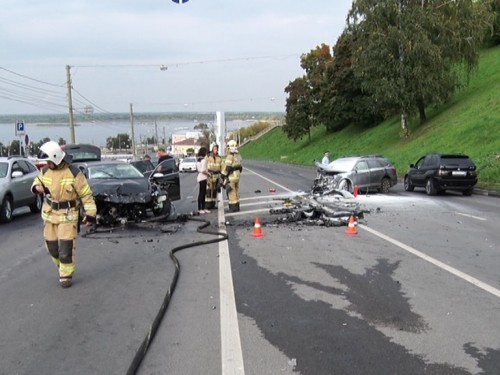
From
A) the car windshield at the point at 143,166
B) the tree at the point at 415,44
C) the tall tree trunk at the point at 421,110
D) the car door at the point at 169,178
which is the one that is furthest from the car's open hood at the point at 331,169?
the tall tree trunk at the point at 421,110

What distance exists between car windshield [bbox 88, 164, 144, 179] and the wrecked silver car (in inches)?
316

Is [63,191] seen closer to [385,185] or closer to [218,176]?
[218,176]

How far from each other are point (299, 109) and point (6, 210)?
57698mm

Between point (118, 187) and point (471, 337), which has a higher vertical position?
point (118, 187)

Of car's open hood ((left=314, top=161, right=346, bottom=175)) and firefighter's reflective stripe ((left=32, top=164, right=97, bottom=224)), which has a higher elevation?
firefighter's reflective stripe ((left=32, top=164, right=97, bottom=224))

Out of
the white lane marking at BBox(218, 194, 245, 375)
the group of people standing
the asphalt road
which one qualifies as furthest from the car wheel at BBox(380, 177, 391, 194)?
the white lane marking at BBox(218, 194, 245, 375)

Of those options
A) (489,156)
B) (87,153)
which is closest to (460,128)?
(489,156)

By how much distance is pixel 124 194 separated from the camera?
37.1 ft

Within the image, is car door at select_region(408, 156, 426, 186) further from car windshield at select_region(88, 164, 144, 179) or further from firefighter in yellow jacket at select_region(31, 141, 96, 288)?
firefighter in yellow jacket at select_region(31, 141, 96, 288)

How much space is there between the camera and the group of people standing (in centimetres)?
1379

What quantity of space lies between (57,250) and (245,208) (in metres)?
8.87

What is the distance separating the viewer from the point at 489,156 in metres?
25.9

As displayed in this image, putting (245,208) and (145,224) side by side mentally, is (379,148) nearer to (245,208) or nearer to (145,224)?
(245,208)

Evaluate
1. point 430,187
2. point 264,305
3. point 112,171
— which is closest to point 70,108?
point 430,187
